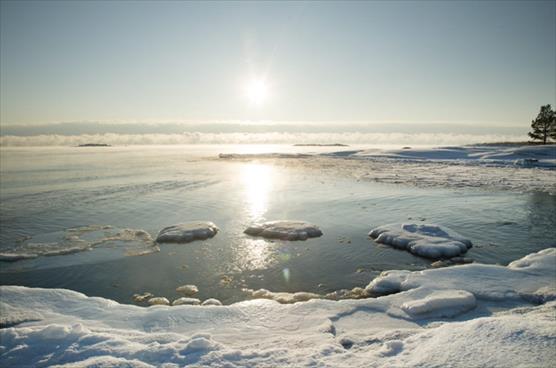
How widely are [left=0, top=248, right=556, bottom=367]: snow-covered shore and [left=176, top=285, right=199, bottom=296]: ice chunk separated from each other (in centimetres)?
165

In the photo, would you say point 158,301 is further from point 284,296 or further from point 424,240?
point 424,240

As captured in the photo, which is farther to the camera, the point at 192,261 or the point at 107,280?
the point at 192,261

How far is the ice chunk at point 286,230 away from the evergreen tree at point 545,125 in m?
78.8

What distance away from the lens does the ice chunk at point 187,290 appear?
1065cm

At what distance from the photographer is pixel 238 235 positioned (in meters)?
17.3

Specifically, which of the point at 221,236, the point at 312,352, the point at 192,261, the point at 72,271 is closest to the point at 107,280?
the point at 72,271

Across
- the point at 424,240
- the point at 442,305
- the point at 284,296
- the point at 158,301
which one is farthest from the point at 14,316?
the point at 424,240

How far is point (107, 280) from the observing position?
11.7 metres

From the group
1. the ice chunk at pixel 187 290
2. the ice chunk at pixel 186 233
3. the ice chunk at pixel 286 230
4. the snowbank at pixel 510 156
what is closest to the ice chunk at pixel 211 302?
the ice chunk at pixel 187 290

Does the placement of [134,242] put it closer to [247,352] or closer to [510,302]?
[247,352]

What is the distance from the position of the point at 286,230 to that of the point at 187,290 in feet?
24.2

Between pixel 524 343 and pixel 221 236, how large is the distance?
1393 cm

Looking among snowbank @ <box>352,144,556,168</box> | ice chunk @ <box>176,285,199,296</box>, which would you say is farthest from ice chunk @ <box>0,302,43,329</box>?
snowbank @ <box>352,144,556,168</box>

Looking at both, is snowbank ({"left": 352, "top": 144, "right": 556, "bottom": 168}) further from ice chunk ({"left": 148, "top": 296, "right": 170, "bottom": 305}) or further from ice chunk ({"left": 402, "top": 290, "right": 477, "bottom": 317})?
ice chunk ({"left": 148, "top": 296, "right": 170, "bottom": 305})
